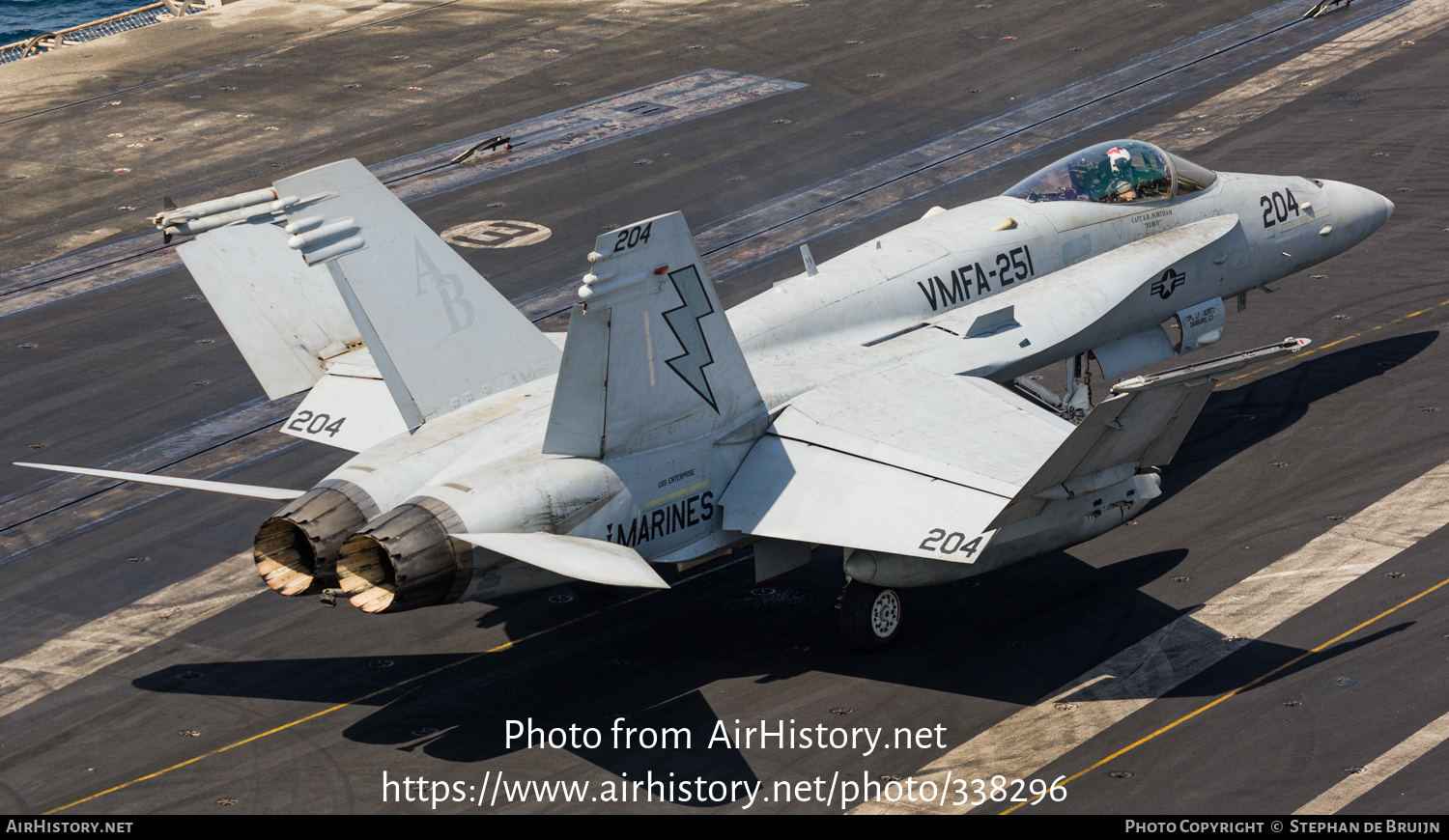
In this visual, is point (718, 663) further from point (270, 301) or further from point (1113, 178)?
point (1113, 178)

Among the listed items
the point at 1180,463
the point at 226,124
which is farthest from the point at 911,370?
the point at 226,124

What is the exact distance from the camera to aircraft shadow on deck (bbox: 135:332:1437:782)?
16828mm

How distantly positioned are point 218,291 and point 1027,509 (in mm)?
10551

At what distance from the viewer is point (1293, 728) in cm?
1590

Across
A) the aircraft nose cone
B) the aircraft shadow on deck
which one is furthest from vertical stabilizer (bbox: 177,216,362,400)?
the aircraft nose cone

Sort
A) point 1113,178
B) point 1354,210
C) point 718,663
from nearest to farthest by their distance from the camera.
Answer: point 718,663, point 1113,178, point 1354,210

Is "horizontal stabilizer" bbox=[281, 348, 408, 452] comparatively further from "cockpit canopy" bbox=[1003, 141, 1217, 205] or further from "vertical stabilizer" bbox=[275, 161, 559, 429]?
"cockpit canopy" bbox=[1003, 141, 1217, 205]

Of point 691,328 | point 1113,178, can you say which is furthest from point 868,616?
point 1113,178

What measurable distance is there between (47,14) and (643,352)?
2844 inches

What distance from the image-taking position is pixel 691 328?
17.0m

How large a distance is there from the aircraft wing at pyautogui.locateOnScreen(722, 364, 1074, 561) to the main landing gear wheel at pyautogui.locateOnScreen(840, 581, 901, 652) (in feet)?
4.04

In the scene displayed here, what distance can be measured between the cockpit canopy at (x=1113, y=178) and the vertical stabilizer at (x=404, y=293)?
28.6ft

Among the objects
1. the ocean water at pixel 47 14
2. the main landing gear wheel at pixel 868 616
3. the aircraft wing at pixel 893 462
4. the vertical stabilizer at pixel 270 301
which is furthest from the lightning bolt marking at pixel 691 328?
the ocean water at pixel 47 14

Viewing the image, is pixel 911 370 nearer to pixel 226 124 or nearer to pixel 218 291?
pixel 218 291
